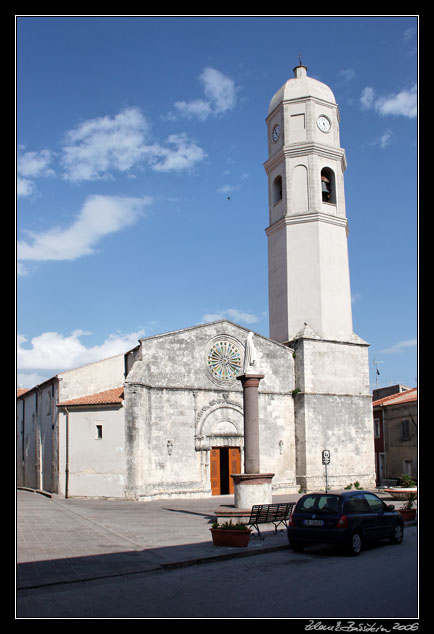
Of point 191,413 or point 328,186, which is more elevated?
point 328,186

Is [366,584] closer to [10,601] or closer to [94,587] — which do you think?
[94,587]

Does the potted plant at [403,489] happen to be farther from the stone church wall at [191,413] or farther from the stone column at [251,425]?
the stone column at [251,425]

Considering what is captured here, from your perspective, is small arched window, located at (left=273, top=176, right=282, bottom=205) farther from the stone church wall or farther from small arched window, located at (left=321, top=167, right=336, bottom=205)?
the stone church wall

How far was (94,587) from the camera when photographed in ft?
30.6

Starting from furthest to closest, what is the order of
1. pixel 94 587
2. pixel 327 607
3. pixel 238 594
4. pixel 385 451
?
1. pixel 385 451
2. pixel 94 587
3. pixel 238 594
4. pixel 327 607

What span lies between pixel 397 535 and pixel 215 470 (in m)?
16.0

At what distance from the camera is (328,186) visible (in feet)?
110

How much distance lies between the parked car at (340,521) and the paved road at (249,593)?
1.63 feet

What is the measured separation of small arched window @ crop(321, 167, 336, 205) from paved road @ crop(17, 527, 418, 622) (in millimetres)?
24863

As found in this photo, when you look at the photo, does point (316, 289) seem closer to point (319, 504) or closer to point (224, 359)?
point (224, 359)

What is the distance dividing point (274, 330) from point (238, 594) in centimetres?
2515

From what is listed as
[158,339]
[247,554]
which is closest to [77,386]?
[158,339]

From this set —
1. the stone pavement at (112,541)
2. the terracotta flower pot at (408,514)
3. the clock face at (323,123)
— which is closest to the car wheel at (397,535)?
the stone pavement at (112,541)

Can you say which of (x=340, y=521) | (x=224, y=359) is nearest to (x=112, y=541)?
(x=340, y=521)
